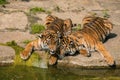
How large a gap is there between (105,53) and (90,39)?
538mm

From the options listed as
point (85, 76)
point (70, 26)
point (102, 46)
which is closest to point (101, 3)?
point (70, 26)

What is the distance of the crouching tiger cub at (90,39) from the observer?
28.4 ft

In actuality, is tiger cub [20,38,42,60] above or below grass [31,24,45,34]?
below

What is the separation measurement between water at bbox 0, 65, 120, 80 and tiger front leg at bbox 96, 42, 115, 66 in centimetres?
18

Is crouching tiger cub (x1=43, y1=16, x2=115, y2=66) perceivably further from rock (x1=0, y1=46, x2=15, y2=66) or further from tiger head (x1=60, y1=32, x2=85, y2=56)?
rock (x1=0, y1=46, x2=15, y2=66)

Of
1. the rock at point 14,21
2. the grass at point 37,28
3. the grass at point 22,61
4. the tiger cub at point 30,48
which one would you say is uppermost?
the rock at point 14,21

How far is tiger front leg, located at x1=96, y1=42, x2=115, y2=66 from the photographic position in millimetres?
8523

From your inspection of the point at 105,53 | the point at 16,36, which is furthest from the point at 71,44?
the point at 16,36

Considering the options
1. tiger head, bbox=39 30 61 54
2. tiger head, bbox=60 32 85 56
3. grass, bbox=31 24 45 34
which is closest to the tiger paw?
tiger head, bbox=60 32 85 56

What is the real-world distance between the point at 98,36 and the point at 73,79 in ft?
5.49

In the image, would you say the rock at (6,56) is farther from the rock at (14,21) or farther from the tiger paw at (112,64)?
the tiger paw at (112,64)

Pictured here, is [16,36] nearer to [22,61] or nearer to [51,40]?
[22,61]

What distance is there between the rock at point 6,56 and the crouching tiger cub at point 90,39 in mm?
1061

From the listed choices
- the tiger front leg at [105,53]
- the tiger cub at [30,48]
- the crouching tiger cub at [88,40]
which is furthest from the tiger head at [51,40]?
the tiger front leg at [105,53]
